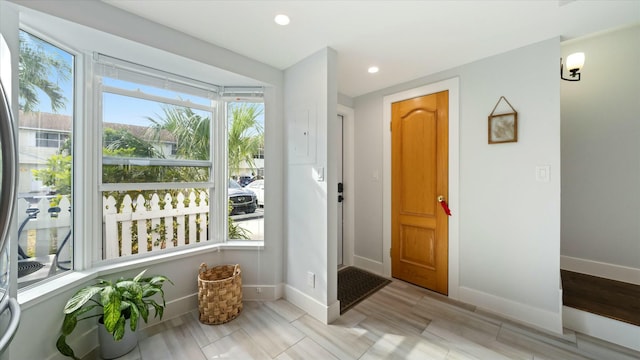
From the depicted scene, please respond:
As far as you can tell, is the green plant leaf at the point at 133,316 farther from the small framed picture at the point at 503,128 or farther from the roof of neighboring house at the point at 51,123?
the small framed picture at the point at 503,128

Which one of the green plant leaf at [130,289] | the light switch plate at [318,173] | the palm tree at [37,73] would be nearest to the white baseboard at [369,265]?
the light switch plate at [318,173]

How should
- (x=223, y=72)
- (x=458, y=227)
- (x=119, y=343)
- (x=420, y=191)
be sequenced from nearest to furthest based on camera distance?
(x=119, y=343) < (x=223, y=72) < (x=458, y=227) < (x=420, y=191)

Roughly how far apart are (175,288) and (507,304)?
2.89 metres

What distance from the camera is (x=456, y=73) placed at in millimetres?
2361

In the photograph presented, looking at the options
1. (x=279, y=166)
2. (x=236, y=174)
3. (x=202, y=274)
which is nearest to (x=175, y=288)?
(x=202, y=274)

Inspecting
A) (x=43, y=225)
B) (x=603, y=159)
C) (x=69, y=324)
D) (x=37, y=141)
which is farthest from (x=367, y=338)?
(x=603, y=159)

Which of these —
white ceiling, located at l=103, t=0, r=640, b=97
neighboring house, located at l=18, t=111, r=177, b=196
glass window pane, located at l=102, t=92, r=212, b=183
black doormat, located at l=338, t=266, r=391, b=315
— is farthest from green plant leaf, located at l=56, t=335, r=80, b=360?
white ceiling, located at l=103, t=0, r=640, b=97

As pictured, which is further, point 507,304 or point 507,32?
point 507,304

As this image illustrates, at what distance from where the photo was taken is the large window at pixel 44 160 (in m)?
1.42

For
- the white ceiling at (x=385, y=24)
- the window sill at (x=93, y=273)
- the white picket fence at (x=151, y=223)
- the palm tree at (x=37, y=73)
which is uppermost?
the white ceiling at (x=385, y=24)

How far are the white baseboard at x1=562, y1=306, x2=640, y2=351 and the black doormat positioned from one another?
148 cm

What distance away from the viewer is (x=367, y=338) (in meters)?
1.81

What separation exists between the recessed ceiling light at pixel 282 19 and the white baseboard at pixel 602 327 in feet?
9.91

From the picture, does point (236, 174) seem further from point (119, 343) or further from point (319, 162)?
point (119, 343)
